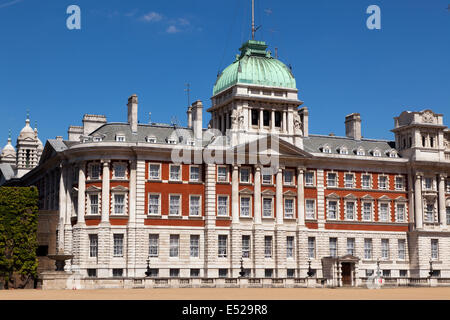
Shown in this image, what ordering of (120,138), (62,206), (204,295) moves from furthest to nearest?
(62,206)
(120,138)
(204,295)

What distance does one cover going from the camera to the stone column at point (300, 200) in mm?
79500

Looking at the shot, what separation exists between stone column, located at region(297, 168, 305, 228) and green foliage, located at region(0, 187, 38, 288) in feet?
92.2

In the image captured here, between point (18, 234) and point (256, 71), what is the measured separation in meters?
31.4

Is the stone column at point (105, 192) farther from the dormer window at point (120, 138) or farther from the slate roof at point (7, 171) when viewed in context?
the slate roof at point (7, 171)

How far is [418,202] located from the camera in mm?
84750

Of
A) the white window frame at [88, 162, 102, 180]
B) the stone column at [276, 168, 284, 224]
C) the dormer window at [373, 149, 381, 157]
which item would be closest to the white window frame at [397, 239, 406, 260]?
the dormer window at [373, 149, 381, 157]

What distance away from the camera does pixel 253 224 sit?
254ft

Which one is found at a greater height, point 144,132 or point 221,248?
point 144,132

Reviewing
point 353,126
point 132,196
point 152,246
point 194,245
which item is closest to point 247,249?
point 194,245

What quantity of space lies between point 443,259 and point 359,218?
11.6m

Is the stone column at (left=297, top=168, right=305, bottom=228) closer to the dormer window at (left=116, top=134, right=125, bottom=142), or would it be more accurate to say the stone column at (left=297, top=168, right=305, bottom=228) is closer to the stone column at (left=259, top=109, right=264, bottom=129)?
the stone column at (left=259, top=109, right=264, bottom=129)

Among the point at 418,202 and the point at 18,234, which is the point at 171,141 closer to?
the point at 18,234

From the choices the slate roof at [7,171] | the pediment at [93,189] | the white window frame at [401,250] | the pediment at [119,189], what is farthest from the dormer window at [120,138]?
the slate roof at [7,171]
